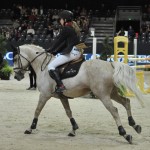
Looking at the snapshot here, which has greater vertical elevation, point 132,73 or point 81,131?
point 132,73

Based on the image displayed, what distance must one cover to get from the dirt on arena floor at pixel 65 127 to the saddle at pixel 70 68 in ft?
3.58

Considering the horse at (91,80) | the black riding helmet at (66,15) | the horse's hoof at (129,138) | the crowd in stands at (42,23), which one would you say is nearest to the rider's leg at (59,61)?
the horse at (91,80)

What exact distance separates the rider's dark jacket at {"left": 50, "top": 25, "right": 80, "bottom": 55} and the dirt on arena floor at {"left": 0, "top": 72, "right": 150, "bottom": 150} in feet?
5.10

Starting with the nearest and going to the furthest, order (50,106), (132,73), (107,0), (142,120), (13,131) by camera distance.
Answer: (132,73), (13,131), (142,120), (50,106), (107,0)

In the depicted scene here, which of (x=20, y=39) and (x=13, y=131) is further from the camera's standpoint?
(x=20, y=39)

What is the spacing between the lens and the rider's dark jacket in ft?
25.3

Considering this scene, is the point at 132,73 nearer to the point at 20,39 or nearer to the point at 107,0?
the point at 20,39

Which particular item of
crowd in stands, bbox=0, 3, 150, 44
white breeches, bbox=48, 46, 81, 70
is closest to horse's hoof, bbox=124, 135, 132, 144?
white breeches, bbox=48, 46, 81, 70

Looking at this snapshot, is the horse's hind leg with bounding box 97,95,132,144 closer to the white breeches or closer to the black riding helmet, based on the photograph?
the white breeches

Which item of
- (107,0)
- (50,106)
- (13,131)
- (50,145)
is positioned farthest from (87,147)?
(107,0)

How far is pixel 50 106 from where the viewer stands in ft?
37.7

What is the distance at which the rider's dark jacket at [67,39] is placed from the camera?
7.70 m

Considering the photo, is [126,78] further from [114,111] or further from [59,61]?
[59,61]

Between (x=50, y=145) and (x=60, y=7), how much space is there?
28294mm
